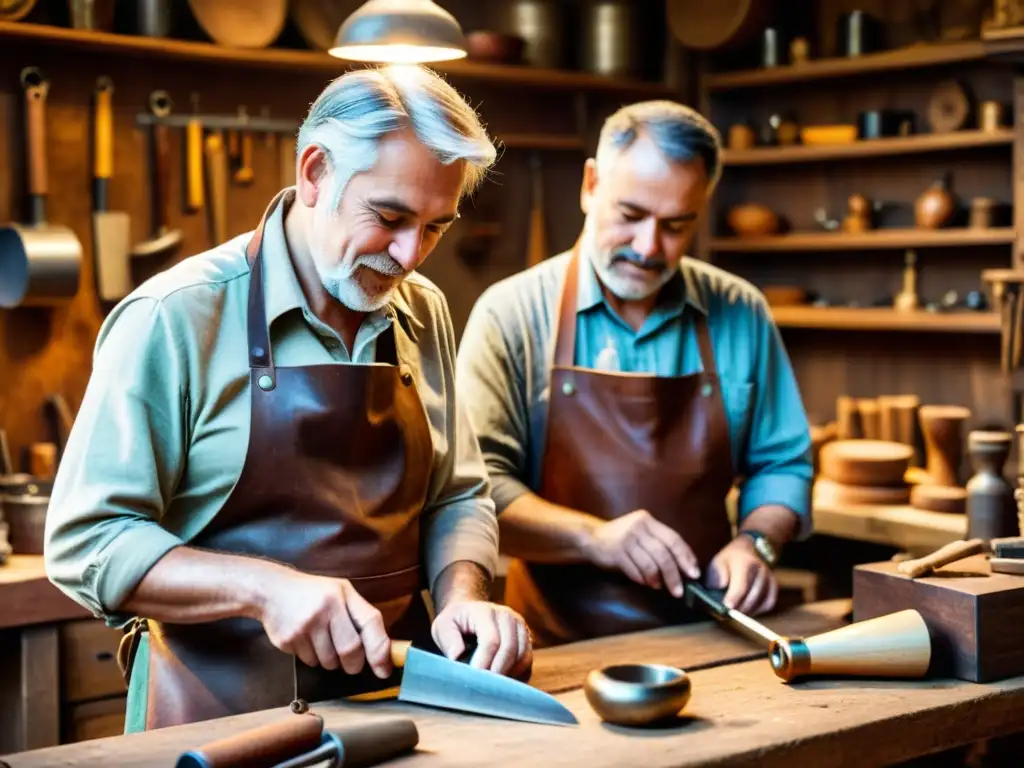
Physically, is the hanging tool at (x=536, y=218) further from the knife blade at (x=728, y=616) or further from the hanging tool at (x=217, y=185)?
the knife blade at (x=728, y=616)

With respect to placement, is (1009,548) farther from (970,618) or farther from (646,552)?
(646,552)

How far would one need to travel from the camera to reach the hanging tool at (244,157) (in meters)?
5.00

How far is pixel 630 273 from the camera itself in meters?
3.21

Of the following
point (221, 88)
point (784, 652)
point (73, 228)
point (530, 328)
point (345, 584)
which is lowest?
point (784, 652)

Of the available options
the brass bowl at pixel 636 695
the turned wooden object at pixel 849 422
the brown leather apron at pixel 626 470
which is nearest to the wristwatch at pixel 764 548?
the brown leather apron at pixel 626 470

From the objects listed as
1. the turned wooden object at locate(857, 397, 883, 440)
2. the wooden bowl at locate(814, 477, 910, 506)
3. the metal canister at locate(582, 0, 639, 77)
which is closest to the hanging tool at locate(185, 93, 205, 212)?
the metal canister at locate(582, 0, 639, 77)

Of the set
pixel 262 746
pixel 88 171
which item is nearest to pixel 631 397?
pixel 262 746

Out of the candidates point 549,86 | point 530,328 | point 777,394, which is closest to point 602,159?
point 530,328

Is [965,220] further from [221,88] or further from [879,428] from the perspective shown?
[221,88]

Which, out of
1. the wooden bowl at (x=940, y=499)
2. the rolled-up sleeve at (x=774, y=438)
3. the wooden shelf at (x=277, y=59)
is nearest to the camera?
the rolled-up sleeve at (x=774, y=438)

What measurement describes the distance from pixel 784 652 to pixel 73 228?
3172 millimetres

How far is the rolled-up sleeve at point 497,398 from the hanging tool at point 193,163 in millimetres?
1920

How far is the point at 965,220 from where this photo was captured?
209 inches

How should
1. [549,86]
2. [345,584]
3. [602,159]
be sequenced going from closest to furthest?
[345,584]
[602,159]
[549,86]
